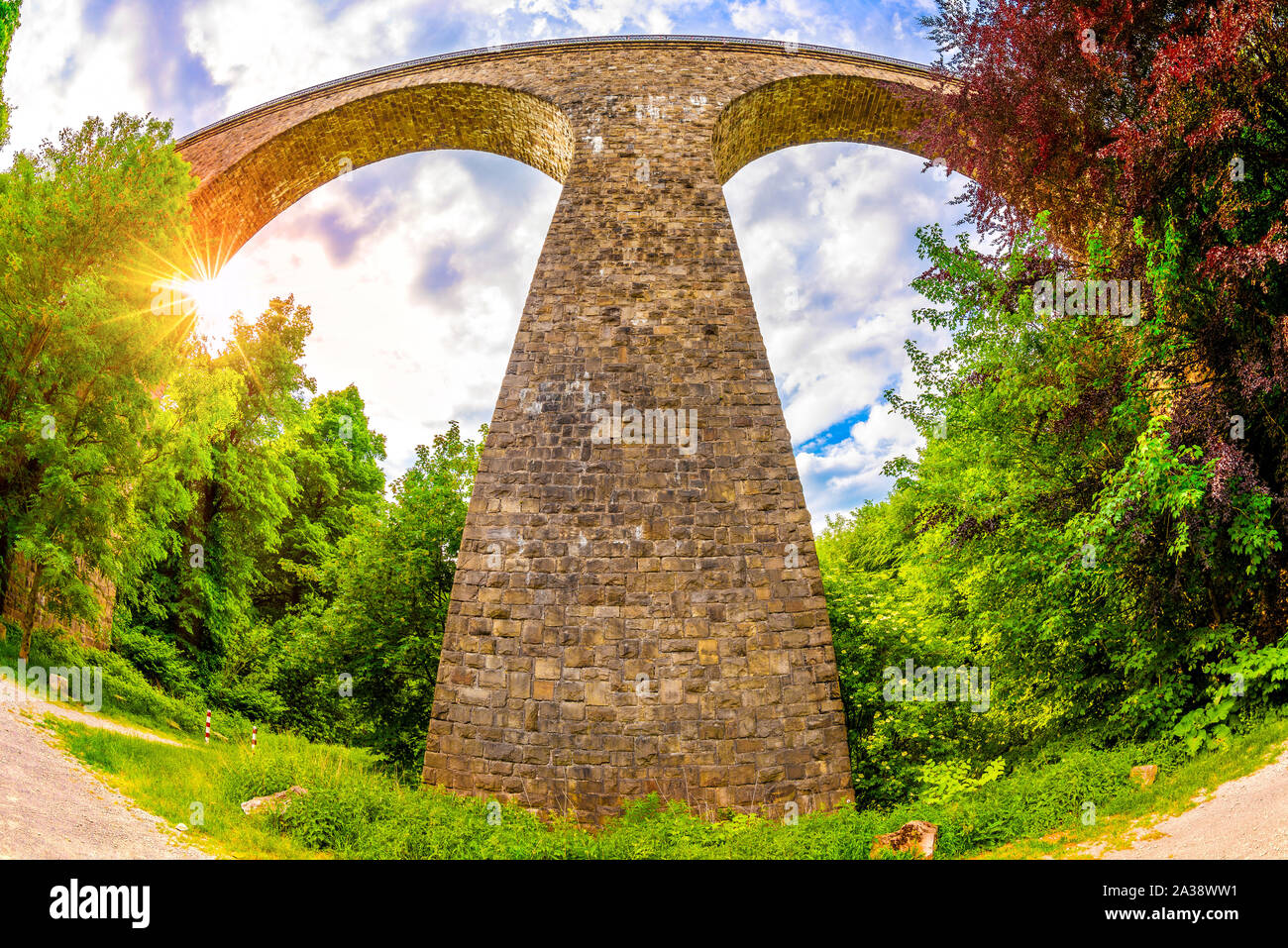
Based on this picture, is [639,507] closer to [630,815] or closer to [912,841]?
[630,815]

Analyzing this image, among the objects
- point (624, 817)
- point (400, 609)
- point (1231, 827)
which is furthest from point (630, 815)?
point (400, 609)

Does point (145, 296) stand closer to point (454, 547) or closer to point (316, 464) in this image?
point (454, 547)

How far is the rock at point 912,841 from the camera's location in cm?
661

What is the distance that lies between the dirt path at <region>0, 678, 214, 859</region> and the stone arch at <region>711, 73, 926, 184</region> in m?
12.6

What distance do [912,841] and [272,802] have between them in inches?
263

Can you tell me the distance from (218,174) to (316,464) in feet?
31.6

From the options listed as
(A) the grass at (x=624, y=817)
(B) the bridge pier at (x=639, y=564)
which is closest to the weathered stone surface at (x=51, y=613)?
(A) the grass at (x=624, y=817)

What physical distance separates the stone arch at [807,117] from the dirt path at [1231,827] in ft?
38.1

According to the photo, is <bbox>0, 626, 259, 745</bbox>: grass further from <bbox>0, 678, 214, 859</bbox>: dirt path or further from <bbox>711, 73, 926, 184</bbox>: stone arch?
<bbox>711, 73, 926, 184</bbox>: stone arch

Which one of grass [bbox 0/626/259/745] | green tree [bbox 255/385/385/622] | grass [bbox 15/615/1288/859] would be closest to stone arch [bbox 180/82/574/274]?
green tree [bbox 255/385/385/622]

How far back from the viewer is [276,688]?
15.6 m

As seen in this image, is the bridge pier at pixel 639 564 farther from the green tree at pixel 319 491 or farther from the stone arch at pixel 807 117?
the green tree at pixel 319 491

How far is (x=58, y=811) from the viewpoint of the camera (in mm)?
5969
